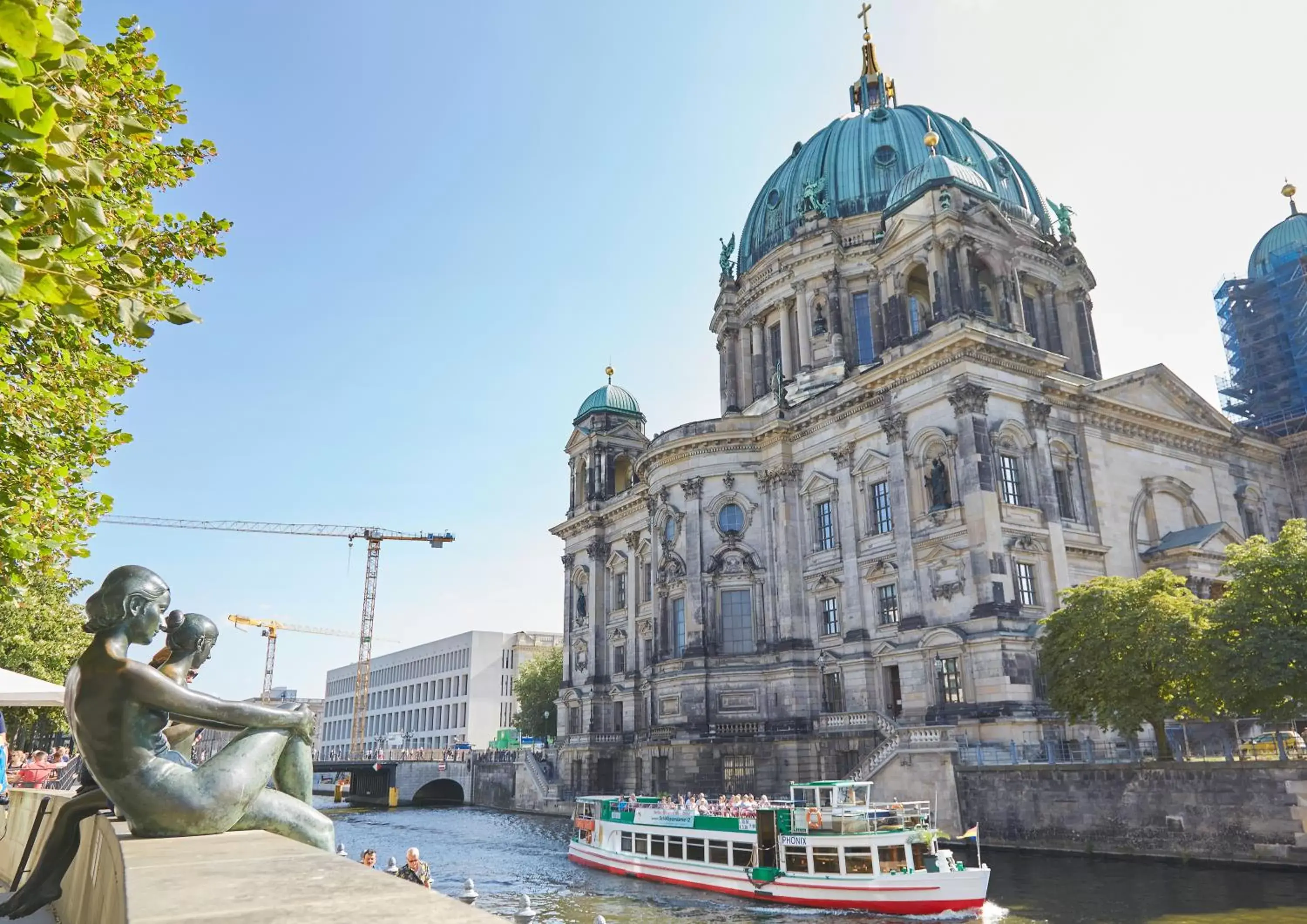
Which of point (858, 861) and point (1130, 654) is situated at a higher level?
point (1130, 654)

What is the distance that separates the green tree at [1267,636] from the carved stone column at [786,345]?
32505 mm

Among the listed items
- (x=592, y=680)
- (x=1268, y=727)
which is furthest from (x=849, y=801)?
(x=592, y=680)

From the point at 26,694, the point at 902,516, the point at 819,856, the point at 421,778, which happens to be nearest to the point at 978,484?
the point at 902,516

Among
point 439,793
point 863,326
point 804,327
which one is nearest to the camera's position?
point 863,326

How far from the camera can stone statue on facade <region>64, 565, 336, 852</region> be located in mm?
5727

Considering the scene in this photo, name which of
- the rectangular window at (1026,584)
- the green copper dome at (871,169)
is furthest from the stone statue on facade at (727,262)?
the rectangular window at (1026,584)

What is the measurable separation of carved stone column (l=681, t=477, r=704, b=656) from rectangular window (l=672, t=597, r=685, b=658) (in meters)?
1.29

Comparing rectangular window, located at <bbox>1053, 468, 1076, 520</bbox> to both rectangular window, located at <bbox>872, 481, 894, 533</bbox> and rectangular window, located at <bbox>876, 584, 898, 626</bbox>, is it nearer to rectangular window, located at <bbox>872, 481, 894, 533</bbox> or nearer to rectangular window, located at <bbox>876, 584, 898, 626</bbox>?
rectangular window, located at <bbox>872, 481, 894, 533</bbox>

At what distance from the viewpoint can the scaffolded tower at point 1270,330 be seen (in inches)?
2537

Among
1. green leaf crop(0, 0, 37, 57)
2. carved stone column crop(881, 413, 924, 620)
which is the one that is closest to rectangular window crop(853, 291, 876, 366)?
carved stone column crop(881, 413, 924, 620)

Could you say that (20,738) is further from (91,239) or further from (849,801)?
(91,239)

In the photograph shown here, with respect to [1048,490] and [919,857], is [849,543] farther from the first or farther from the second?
[919,857]

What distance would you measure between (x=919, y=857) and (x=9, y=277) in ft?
90.2

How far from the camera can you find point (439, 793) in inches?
3246
